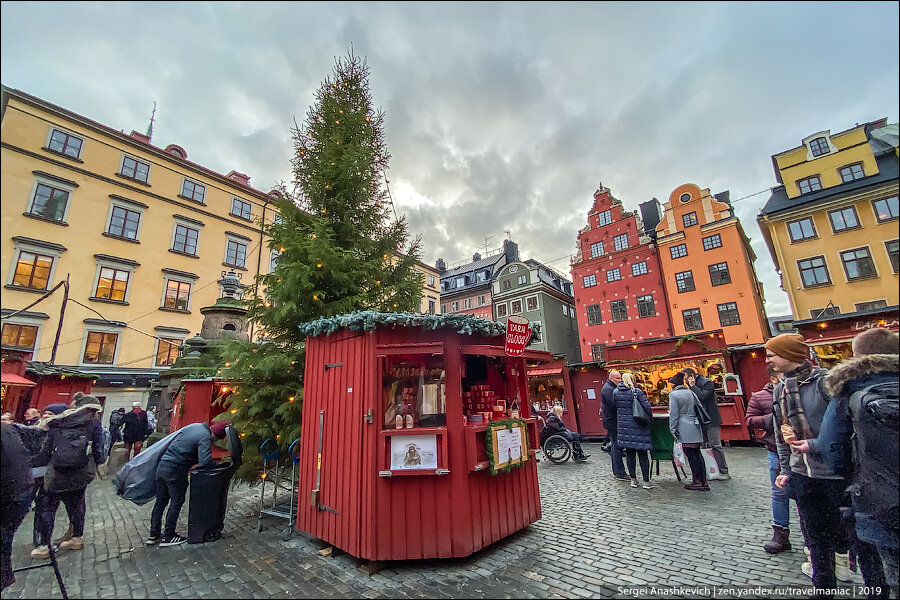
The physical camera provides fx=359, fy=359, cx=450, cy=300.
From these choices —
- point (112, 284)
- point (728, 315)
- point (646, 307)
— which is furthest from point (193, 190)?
point (728, 315)

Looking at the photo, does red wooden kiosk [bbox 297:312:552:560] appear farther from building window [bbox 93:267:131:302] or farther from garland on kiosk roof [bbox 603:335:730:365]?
building window [bbox 93:267:131:302]

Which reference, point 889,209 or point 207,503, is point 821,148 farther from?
point 207,503

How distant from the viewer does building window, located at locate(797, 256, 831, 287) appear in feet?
46.7

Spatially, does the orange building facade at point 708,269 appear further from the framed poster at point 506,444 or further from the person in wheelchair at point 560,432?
the framed poster at point 506,444

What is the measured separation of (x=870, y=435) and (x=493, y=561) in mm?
3799

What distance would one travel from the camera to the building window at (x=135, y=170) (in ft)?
69.9

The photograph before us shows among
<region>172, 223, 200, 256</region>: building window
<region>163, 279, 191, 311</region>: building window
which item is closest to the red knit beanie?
<region>163, 279, 191, 311</region>: building window

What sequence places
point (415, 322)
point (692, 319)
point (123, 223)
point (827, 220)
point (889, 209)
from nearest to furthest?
point (889, 209)
point (415, 322)
point (827, 220)
point (123, 223)
point (692, 319)

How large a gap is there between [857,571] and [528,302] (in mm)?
27911

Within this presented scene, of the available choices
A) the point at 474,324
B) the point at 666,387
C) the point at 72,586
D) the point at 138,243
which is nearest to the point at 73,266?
the point at 138,243

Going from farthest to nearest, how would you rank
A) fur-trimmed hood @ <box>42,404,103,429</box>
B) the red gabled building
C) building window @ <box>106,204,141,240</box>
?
the red gabled building < building window @ <box>106,204,141,240</box> < fur-trimmed hood @ <box>42,404,103,429</box>

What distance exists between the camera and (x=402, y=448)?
4430mm

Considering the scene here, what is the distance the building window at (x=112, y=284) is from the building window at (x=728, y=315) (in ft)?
114

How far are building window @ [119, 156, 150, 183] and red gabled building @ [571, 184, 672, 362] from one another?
1165 inches
